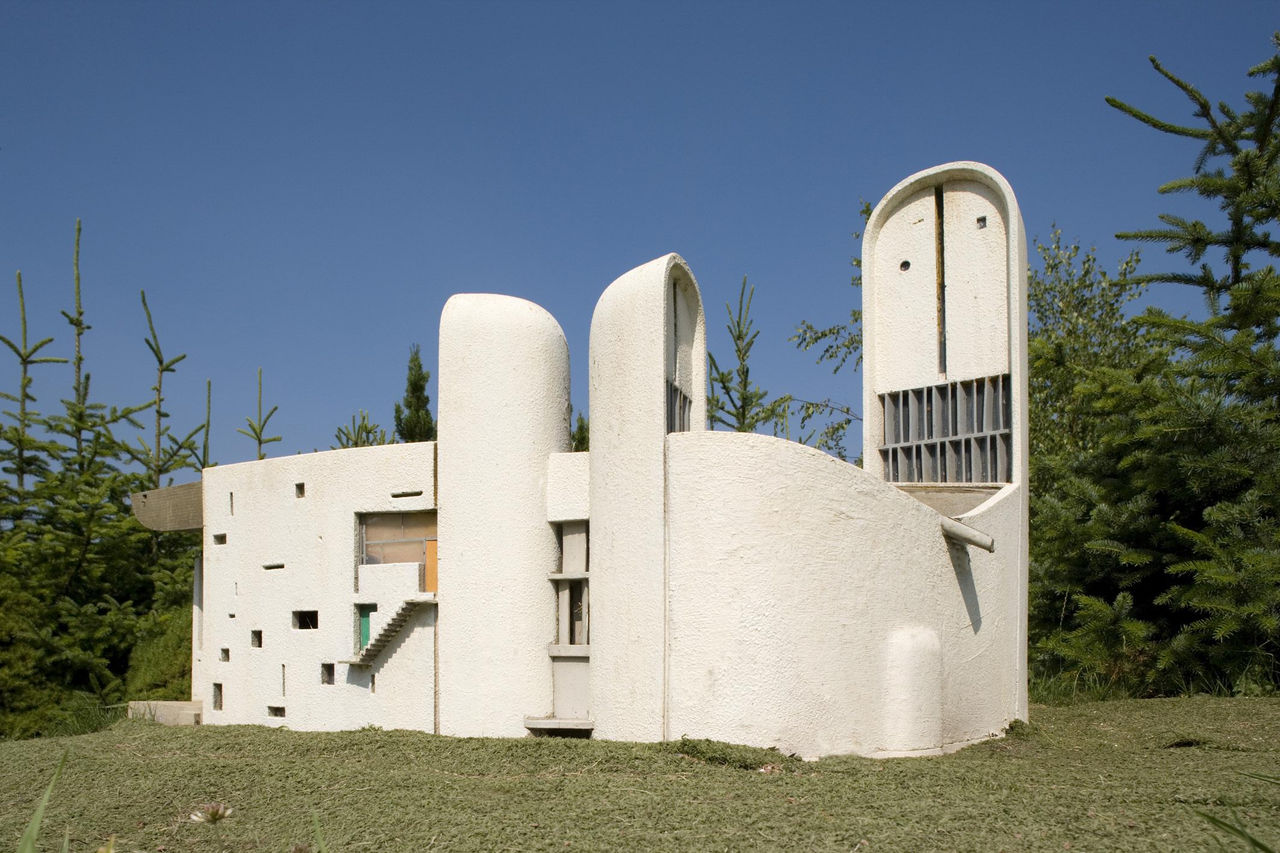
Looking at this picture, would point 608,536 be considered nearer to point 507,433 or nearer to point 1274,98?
point 507,433

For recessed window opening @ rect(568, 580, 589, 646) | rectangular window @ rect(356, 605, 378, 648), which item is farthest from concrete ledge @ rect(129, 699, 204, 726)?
recessed window opening @ rect(568, 580, 589, 646)

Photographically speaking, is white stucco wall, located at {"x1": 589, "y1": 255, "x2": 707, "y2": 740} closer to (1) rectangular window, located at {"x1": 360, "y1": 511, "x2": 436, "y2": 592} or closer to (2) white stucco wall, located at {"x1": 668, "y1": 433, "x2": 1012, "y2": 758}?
(2) white stucco wall, located at {"x1": 668, "y1": 433, "x2": 1012, "y2": 758}

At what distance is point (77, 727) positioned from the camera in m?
13.0

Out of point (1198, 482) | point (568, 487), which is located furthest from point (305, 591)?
point (1198, 482)

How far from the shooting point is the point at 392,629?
400 inches

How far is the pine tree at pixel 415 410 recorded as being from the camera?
2152cm

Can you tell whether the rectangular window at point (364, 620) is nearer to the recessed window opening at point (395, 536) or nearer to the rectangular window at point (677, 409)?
the recessed window opening at point (395, 536)

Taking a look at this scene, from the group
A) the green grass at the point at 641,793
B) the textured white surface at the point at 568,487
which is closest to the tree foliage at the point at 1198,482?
the green grass at the point at 641,793

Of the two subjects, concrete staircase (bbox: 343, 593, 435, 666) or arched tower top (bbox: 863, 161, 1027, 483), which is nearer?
concrete staircase (bbox: 343, 593, 435, 666)

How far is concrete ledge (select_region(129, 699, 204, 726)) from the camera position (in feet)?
38.8

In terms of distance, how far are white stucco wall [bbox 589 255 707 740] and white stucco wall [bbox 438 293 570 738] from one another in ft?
2.48

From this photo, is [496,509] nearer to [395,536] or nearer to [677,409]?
[395,536]

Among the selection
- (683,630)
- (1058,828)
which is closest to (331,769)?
(683,630)

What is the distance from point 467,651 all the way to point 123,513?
26.6ft
